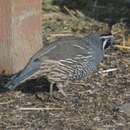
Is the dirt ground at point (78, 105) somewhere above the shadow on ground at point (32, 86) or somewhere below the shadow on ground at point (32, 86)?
below

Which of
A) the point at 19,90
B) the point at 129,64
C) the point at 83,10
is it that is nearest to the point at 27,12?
the point at 19,90

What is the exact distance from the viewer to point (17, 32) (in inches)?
285

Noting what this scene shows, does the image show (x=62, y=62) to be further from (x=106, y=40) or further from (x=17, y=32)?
(x=17, y=32)

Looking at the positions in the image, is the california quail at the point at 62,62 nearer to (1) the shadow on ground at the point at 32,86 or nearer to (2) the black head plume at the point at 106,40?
(2) the black head plume at the point at 106,40

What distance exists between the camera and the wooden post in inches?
281

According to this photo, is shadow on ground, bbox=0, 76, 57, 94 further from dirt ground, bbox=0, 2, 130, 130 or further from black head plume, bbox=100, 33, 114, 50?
black head plume, bbox=100, 33, 114, 50

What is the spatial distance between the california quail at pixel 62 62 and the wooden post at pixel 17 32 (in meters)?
0.50

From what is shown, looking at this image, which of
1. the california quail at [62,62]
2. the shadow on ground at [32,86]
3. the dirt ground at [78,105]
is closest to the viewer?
the dirt ground at [78,105]

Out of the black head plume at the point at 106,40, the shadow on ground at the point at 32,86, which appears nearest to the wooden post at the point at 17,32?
the shadow on ground at the point at 32,86

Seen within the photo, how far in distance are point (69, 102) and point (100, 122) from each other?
1.66 feet

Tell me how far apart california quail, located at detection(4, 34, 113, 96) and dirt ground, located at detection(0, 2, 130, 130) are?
0.62ft

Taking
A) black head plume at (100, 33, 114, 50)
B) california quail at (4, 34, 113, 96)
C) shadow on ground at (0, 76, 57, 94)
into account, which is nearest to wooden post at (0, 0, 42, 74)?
shadow on ground at (0, 76, 57, 94)

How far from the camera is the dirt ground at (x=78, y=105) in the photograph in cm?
627

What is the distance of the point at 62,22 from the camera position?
9430 mm
